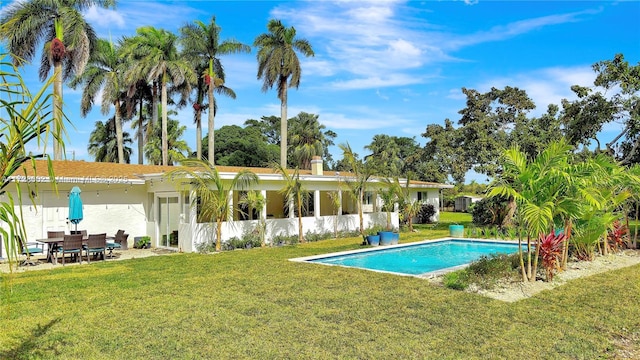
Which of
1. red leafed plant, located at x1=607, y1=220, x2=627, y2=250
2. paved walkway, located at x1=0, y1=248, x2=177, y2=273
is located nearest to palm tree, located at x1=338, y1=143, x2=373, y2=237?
paved walkway, located at x1=0, y1=248, x2=177, y2=273

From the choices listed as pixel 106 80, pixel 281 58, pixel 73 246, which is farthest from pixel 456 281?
pixel 106 80

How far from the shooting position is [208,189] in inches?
634

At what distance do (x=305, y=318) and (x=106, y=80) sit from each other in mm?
35253

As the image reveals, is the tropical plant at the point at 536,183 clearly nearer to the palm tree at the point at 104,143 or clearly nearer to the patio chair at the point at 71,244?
the patio chair at the point at 71,244

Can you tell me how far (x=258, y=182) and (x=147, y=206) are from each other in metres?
5.20

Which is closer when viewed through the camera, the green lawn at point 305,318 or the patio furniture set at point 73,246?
the green lawn at point 305,318

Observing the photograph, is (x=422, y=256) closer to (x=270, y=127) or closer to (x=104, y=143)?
(x=104, y=143)

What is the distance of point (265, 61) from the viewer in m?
30.7

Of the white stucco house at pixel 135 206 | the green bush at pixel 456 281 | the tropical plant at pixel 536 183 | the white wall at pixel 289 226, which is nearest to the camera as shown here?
the green bush at pixel 456 281

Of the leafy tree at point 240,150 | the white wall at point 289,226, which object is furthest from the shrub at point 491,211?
the leafy tree at point 240,150

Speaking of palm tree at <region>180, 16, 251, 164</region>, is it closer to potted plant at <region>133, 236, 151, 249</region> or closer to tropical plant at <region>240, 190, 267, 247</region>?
potted plant at <region>133, 236, 151, 249</region>

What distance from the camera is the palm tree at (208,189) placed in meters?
15.8

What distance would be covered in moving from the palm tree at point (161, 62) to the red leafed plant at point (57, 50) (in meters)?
6.06

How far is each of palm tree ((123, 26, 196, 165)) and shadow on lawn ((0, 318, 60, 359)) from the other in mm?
25565
